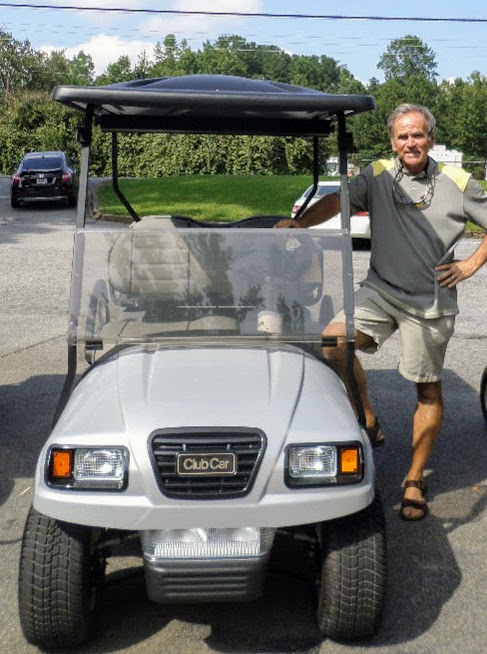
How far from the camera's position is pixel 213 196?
24016mm


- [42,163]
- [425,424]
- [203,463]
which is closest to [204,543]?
[203,463]

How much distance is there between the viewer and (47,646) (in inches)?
140

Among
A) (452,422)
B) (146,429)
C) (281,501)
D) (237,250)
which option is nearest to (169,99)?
(237,250)

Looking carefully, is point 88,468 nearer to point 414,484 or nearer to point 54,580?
point 54,580

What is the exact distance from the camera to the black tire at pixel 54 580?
3.40 metres

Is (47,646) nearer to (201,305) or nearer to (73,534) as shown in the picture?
(73,534)

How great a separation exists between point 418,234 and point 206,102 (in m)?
1.39

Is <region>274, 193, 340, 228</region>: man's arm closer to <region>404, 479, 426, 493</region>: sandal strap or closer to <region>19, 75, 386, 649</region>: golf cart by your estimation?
<region>19, 75, 386, 649</region>: golf cart

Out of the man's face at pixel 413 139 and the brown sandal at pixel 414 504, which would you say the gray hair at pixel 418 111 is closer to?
the man's face at pixel 413 139

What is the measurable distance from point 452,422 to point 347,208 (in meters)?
2.66

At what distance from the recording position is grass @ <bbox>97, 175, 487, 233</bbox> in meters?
20.8

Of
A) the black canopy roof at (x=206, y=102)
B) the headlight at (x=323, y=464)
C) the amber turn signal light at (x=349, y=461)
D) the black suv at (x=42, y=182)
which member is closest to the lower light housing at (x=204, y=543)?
the headlight at (x=323, y=464)

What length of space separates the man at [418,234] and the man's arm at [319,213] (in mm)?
210

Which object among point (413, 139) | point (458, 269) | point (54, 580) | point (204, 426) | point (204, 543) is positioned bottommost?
point (54, 580)
